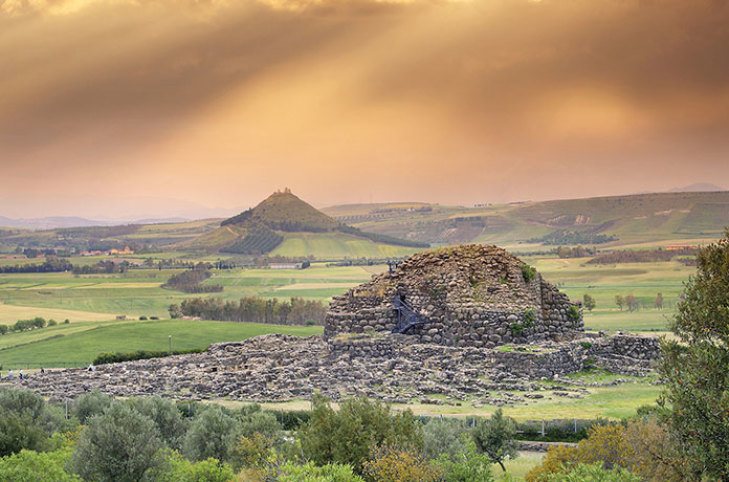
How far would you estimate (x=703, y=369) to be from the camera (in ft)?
58.2

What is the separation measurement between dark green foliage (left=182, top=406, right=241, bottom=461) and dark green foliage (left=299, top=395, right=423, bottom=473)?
557 centimetres

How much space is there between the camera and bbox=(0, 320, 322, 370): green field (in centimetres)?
6225

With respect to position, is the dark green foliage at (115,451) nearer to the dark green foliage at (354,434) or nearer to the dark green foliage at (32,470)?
the dark green foliage at (32,470)

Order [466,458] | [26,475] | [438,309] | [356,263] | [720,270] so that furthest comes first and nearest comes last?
[356,263], [438,309], [466,458], [26,475], [720,270]

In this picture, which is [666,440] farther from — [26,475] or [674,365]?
[26,475]

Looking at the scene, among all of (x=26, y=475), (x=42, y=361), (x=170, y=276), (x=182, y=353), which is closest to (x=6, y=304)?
(x=170, y=276)

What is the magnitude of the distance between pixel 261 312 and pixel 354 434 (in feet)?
250

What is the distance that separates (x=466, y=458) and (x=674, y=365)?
695 cm

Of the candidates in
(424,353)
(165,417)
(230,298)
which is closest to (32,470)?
(165,417)

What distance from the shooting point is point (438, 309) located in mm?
44406

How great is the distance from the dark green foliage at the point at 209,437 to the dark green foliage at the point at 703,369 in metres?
14.3

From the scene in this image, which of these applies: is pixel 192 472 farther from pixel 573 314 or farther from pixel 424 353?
pixel 573 314

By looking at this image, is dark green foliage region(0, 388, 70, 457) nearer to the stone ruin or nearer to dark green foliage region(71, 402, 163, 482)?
dark green foliage region(71, 402, 163, 482)

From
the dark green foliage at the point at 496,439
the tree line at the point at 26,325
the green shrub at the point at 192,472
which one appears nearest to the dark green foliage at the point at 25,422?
the green shrub at the point at 192,472
